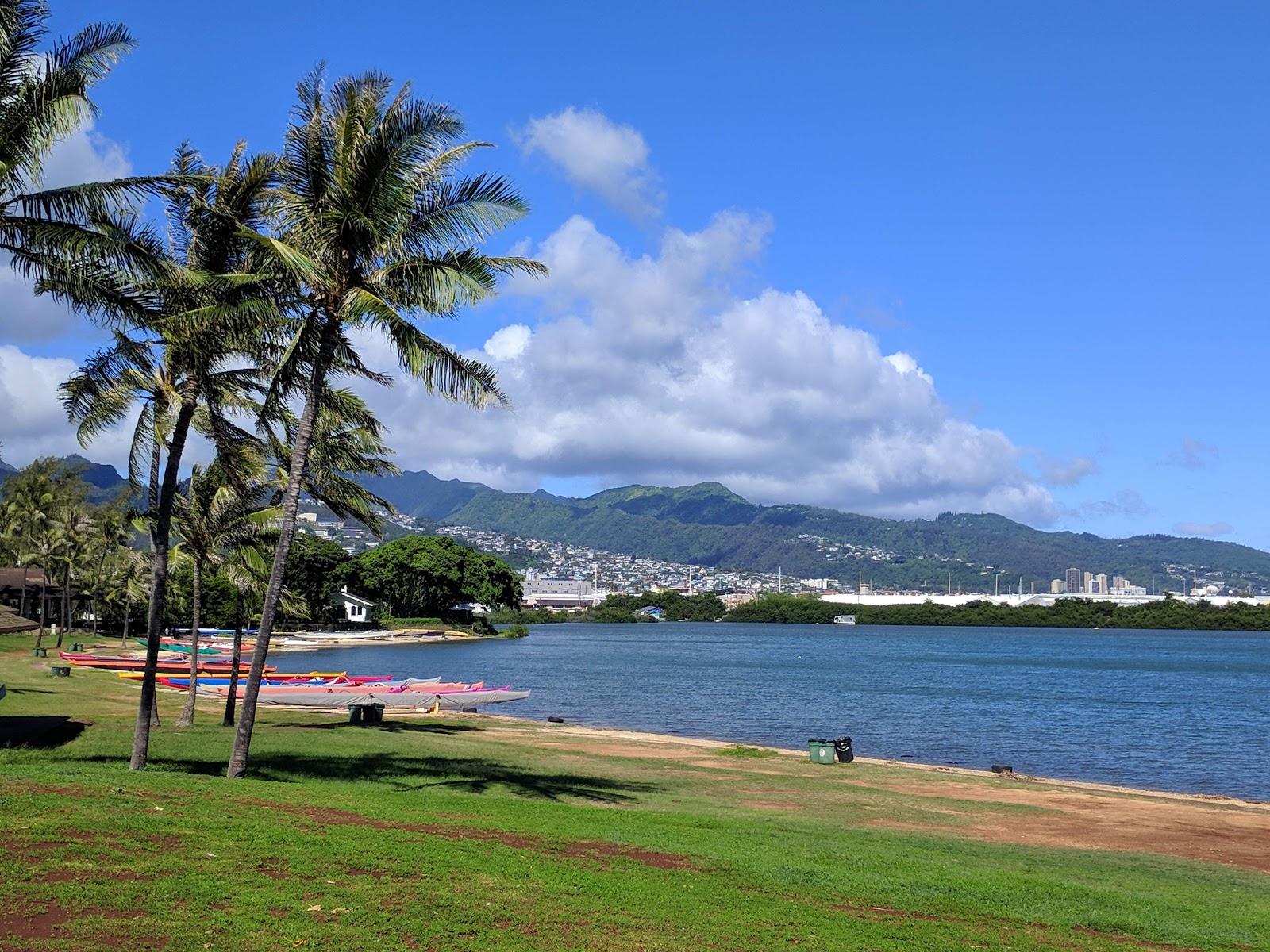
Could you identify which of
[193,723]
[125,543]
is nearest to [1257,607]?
[125,543]

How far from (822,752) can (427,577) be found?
110175 millimetres

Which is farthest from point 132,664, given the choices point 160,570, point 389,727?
point 160,570

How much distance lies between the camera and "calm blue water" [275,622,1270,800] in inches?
1533

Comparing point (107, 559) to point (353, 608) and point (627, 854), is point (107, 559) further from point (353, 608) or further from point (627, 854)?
point (627, 854)

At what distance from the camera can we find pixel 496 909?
9273mm

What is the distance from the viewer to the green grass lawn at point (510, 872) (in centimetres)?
841

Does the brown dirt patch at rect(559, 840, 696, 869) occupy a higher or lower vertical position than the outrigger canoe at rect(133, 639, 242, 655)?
higher

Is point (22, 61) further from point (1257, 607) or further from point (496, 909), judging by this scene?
point (1257, 607)

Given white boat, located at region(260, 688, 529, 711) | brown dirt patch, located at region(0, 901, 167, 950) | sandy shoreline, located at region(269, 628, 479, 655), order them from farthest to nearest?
sandy shoreline, located at region(269, 628, 479, 655), white boat, located at region(260, 688, 529, 711), brown dirt patch, located at region(0, 901, 167, 950)

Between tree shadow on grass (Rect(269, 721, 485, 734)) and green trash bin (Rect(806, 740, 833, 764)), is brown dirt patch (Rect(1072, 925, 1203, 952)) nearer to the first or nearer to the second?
green trash bin (Rect(806, 740, 833, 764))

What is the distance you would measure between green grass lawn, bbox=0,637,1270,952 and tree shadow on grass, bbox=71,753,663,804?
0.41 feet

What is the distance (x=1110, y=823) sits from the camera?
22078 mm

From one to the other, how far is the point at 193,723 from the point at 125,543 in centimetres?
5220

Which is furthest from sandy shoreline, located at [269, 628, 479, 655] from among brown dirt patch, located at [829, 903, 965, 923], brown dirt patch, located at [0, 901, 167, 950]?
brown dirt patch, located at [0, 901, 167, 950]
